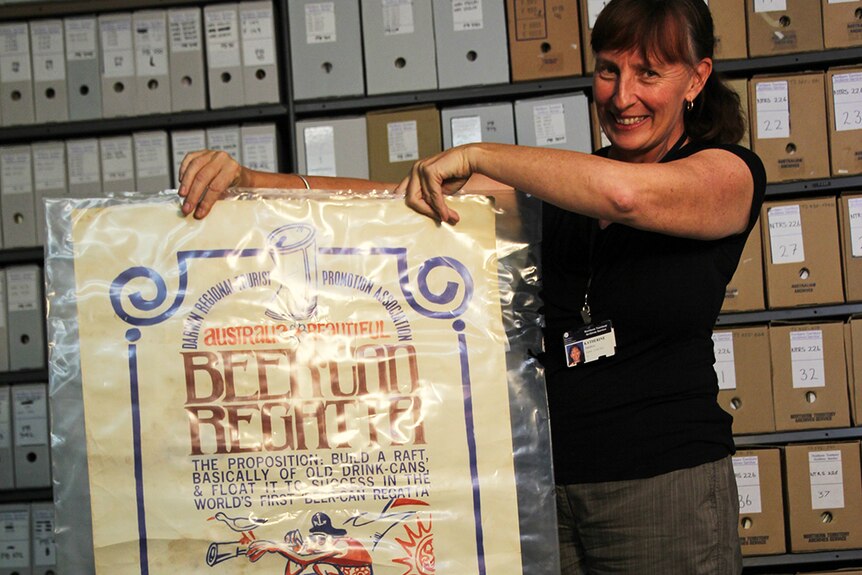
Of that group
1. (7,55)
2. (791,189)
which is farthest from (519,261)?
(7,55)

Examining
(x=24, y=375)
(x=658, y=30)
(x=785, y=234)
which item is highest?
(x=658, y=30)

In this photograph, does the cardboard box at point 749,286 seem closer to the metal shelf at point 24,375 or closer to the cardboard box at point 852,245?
the cardboard box at point 852,245

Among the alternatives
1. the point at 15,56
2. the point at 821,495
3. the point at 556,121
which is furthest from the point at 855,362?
the point at 15,56

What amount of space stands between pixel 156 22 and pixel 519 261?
5.92ft

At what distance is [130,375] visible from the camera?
0.93 meters

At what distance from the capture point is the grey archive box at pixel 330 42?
235cm

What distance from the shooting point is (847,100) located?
2.29 meters

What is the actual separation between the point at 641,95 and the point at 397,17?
4.47 ft

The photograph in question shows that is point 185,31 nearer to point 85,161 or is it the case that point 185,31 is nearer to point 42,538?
point 85,161

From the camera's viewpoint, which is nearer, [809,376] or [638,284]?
[638,284]

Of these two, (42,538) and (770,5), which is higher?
(770,5)

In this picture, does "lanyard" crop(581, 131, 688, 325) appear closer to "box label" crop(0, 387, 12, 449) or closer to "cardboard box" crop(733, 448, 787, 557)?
"cardboard box" crop(733, 448, 787, 557)

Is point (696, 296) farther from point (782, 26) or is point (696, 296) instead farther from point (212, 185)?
point (782, 26)

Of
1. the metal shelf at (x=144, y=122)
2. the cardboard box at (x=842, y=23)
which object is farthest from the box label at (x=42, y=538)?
the cardboard box at (x=842, y=23)
